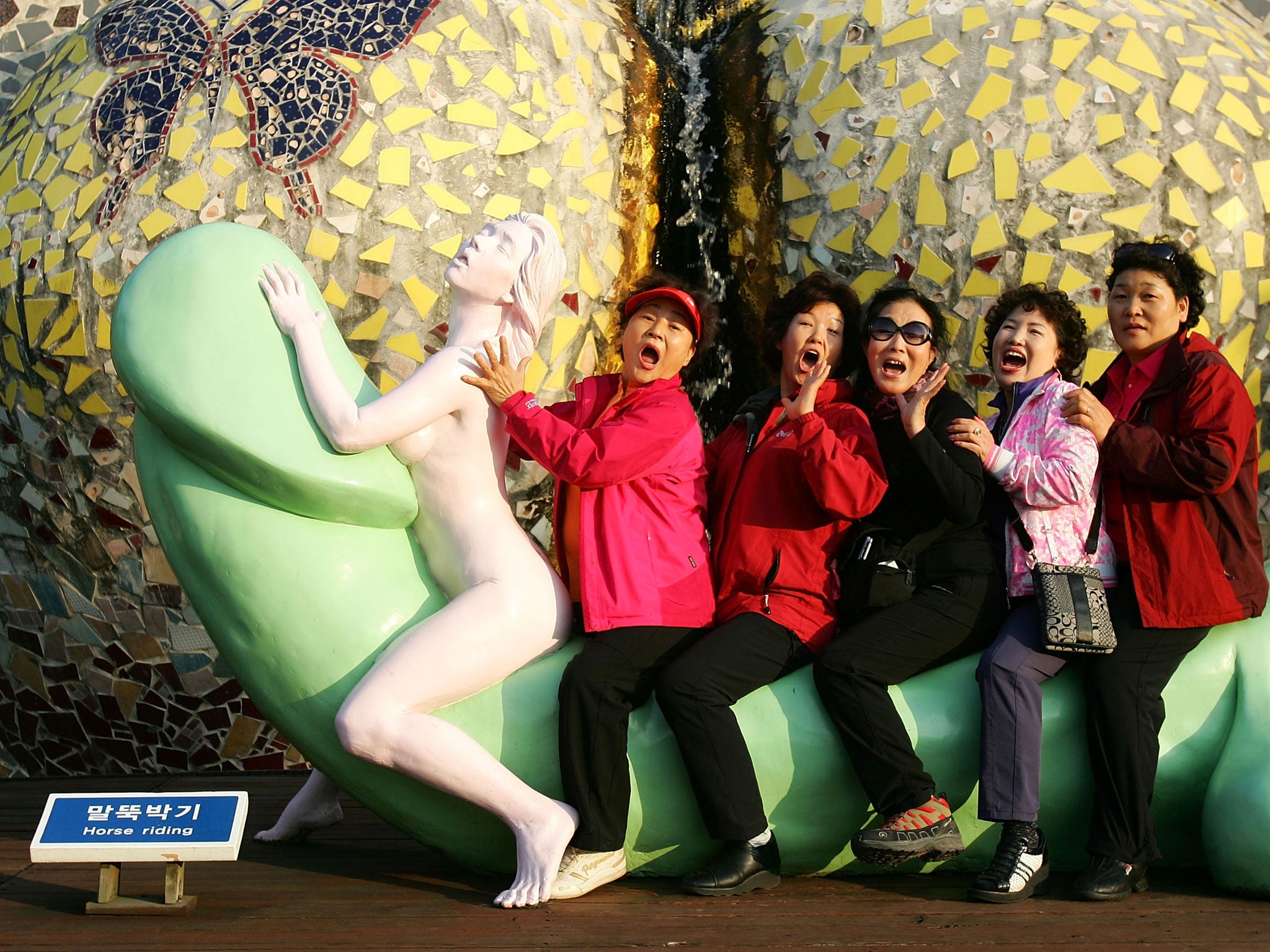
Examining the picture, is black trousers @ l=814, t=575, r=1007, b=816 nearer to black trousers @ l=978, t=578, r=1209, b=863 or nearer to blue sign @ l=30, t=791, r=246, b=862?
black trousers @ l=978, t=578, r=1209, b=863

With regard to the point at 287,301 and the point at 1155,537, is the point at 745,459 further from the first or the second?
the point at 287,301

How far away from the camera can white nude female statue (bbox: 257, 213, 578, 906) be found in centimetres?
320

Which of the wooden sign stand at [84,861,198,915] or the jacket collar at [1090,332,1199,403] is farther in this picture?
the jacket collar at [1090,332,1199,403]

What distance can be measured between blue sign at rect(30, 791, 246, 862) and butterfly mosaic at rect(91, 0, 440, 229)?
1.96 metres

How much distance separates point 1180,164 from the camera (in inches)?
168

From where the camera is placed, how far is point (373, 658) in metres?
3.29

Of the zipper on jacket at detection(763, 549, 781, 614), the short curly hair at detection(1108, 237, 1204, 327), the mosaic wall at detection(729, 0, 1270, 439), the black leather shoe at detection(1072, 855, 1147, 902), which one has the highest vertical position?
the mosaic wall at detection(729, 0, 1270, 439)

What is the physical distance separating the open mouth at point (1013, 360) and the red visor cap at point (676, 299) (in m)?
0.82

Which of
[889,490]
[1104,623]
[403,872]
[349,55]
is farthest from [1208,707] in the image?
[349,55]

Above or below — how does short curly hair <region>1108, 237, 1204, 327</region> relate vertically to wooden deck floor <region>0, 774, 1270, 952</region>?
above

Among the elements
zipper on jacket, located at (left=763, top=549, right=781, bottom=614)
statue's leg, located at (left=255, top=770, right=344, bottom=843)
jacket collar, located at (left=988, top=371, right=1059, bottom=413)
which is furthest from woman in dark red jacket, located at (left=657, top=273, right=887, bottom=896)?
statue's leg, located at (left=255, top=770, right=344, bottom=843)

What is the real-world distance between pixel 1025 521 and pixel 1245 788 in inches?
32.6

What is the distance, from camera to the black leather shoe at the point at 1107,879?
3156 mm

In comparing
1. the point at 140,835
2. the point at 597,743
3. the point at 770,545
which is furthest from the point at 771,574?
the point at 140,835
